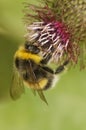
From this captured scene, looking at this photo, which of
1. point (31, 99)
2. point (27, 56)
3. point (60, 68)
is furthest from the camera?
point (31, 99)

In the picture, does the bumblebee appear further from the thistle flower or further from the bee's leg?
the thistle flower

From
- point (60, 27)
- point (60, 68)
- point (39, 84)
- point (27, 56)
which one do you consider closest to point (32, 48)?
point (27, 56)

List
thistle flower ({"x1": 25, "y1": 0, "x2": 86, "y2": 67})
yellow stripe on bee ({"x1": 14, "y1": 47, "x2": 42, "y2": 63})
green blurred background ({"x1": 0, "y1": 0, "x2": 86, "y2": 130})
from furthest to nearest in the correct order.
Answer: green blurred background ({"x1": 0, "y1": 0, "x2": 86, "y2": 130}) < thistle flower ({"x1": 25, "y1": 0, "x2": 86, "y2": 67}) < yellow stripe on bee ({"x1": 14, "y1": 47, "x2": 42, "y2": 63})

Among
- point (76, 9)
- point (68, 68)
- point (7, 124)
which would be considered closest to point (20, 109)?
point (7, 124)

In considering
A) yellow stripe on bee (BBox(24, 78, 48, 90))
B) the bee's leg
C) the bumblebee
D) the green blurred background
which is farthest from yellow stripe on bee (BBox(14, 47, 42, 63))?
the green blurred background

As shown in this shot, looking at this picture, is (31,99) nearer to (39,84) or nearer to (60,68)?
(60,68)

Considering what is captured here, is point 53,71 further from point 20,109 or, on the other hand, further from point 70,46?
point 20,109
